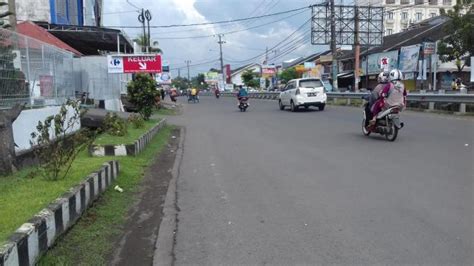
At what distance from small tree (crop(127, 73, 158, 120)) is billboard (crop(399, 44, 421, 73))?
30.6 meters

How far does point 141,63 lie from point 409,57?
29.5 metres

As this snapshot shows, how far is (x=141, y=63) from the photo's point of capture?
22250mm

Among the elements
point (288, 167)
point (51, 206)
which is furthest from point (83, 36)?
point (51, 206)

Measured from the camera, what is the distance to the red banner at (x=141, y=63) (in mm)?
22203

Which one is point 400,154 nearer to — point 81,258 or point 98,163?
point 98,163

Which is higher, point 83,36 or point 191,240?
point 83,36

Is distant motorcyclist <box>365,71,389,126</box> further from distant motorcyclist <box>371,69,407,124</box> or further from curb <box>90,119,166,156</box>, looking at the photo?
curb <box>90,119,166,156</box>

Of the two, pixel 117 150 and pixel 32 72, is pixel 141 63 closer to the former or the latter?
pixel 32 72

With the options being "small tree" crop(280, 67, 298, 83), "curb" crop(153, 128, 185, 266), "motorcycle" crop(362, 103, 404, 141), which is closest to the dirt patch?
"curb" crop(153, 128, 185, 266)

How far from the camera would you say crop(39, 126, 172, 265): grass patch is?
4449 mm

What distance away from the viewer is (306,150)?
11328 mm

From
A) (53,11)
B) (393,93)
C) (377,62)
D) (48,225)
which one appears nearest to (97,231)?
(48,225)

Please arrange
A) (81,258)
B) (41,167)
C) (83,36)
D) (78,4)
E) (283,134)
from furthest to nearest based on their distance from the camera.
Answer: (78,4) < (83,36) < (283,134) < (41,167) < (81,258)

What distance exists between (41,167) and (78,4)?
30.9 m
